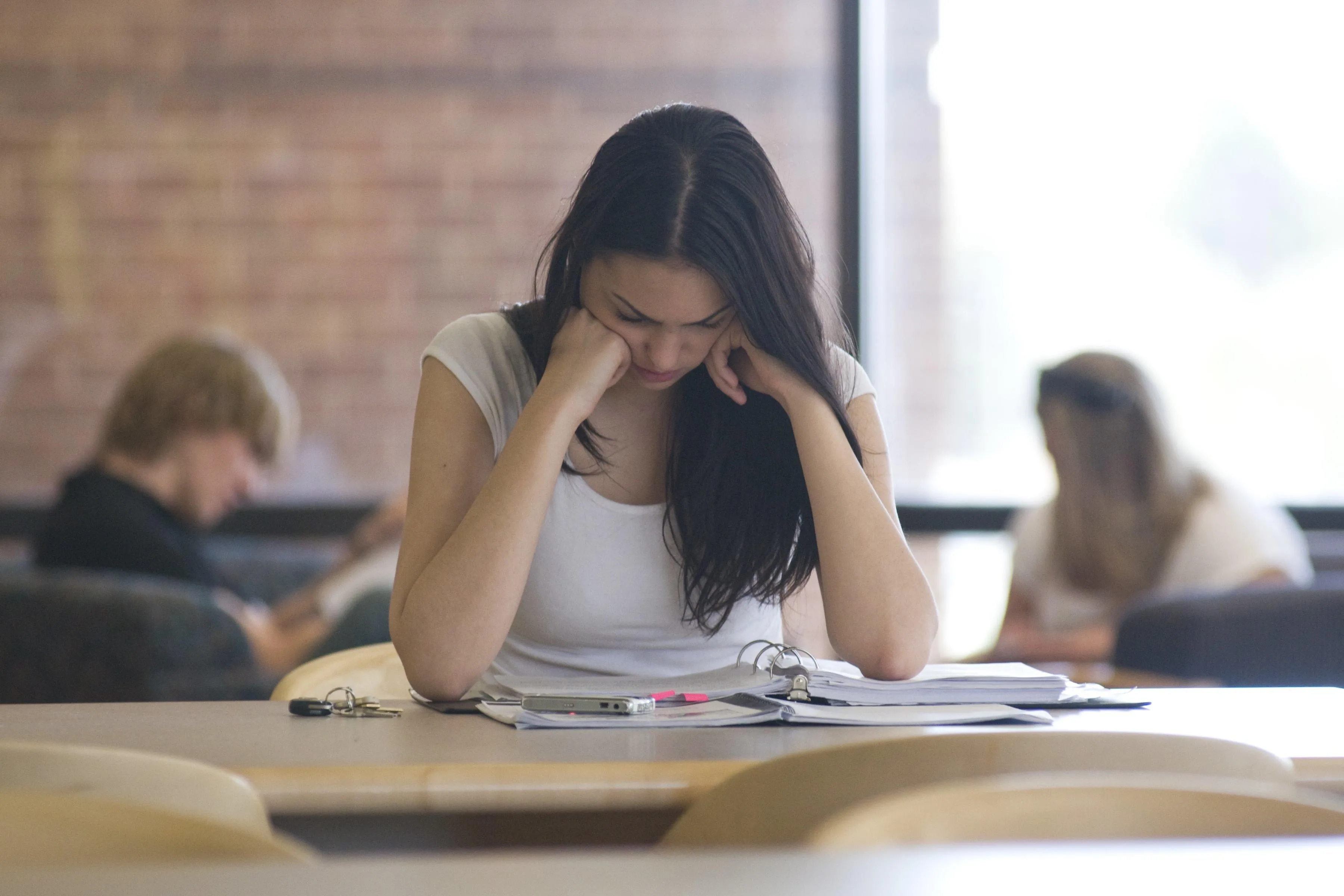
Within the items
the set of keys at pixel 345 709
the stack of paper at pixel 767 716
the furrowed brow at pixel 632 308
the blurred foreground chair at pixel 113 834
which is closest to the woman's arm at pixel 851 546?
the furrowed brow at pixel 632 308

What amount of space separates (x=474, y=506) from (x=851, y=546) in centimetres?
41

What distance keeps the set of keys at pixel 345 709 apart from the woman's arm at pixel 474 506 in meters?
0.08

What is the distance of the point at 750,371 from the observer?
63.2 inches

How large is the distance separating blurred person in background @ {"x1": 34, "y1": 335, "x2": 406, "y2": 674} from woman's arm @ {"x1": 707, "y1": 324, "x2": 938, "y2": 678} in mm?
1202

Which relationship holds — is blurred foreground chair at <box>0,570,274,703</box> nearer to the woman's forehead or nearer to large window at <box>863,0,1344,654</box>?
the woman's forehead

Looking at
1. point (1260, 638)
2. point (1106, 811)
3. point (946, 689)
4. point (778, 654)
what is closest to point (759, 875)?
point (1106, 811)

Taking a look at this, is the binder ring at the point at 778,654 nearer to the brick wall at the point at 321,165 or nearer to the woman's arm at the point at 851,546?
the woman's arm at the point at 851,546

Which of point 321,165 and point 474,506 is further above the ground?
point 321,165

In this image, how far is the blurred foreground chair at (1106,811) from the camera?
0.69 metres

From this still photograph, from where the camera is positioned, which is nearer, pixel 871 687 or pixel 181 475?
pixel 871 687

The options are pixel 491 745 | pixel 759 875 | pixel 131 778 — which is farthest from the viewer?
pixel 491 745

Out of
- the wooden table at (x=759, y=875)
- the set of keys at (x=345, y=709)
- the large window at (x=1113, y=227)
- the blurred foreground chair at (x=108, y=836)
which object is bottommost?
the set of keys at (x=345, y=709)

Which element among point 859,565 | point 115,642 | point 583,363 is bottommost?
point 115,642

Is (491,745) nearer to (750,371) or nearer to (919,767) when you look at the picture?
(919,767)
